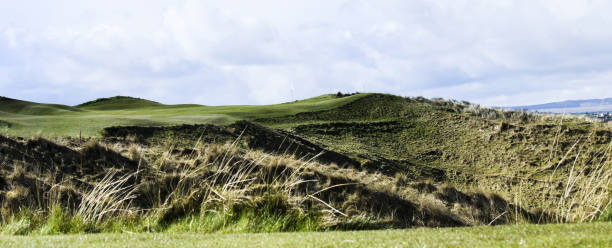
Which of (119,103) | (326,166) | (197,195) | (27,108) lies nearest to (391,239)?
(197,195)

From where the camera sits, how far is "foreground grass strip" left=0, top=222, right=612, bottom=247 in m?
4.60

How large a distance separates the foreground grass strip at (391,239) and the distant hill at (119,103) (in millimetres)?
46060

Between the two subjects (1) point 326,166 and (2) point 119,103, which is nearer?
(1) point 326,166

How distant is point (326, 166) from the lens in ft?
54.2

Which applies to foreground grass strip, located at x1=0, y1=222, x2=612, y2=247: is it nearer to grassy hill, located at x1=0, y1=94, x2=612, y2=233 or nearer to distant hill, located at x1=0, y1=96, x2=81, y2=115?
grassy hill, located at x1=0, y1=94, x2=612, y2=233

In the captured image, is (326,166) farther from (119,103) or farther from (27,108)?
(119,103)

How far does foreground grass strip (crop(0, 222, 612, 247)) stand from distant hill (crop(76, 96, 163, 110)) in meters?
46.1

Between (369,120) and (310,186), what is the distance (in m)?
19.4

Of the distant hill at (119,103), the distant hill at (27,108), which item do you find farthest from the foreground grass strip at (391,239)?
the distant hill at (119,103)

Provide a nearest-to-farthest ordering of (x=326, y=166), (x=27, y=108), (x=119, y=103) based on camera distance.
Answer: (x=326, y=166) → (x=27, y=108) → (x=119, y=103)

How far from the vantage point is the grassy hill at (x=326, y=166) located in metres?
7.80

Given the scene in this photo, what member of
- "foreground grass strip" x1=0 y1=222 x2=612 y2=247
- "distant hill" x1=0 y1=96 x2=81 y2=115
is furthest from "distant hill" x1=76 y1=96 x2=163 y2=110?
"foreground grass strip" x1=0 y1=222 x2=612 y2=247

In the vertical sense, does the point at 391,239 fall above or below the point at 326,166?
above

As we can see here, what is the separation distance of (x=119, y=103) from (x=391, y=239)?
5144cm
